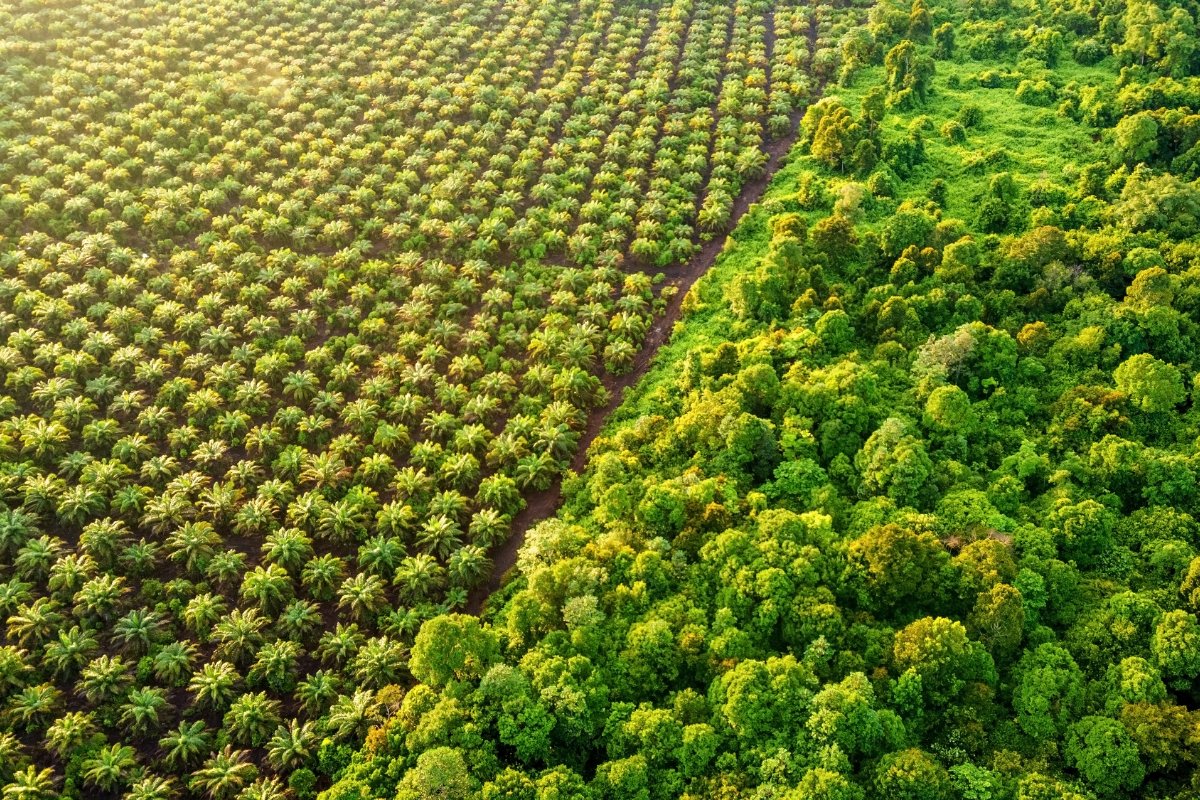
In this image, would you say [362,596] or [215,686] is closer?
[215,686]

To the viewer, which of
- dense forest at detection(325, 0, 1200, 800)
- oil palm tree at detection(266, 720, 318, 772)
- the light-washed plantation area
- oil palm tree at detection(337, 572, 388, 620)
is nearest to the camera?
dense forest at detection(325, 0, 1200, 800)

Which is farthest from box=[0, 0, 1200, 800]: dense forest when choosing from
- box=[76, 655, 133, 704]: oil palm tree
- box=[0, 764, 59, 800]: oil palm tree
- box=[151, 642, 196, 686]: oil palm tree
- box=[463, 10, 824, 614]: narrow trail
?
box=[463, 10, 824, 614]: narrow trail

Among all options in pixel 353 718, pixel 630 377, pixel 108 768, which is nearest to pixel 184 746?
pixel 108 768

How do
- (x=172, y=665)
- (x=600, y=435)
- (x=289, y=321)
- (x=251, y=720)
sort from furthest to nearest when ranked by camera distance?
(x=289, y=321)
(x=600, y=435)
(x=172, y=665)
(x=251, y=720)

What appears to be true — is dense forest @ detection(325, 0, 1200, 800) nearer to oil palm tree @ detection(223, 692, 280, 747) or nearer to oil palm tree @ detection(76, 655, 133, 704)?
oil palm tree @ detection(223, 692, 280, 747)

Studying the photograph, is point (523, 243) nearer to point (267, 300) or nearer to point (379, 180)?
point (379, 180)

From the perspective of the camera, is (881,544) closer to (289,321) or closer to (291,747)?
(291,747)

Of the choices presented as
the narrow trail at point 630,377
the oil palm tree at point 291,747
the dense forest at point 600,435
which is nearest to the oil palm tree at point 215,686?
the dense forest at point 600,435

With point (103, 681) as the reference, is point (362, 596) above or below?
above
